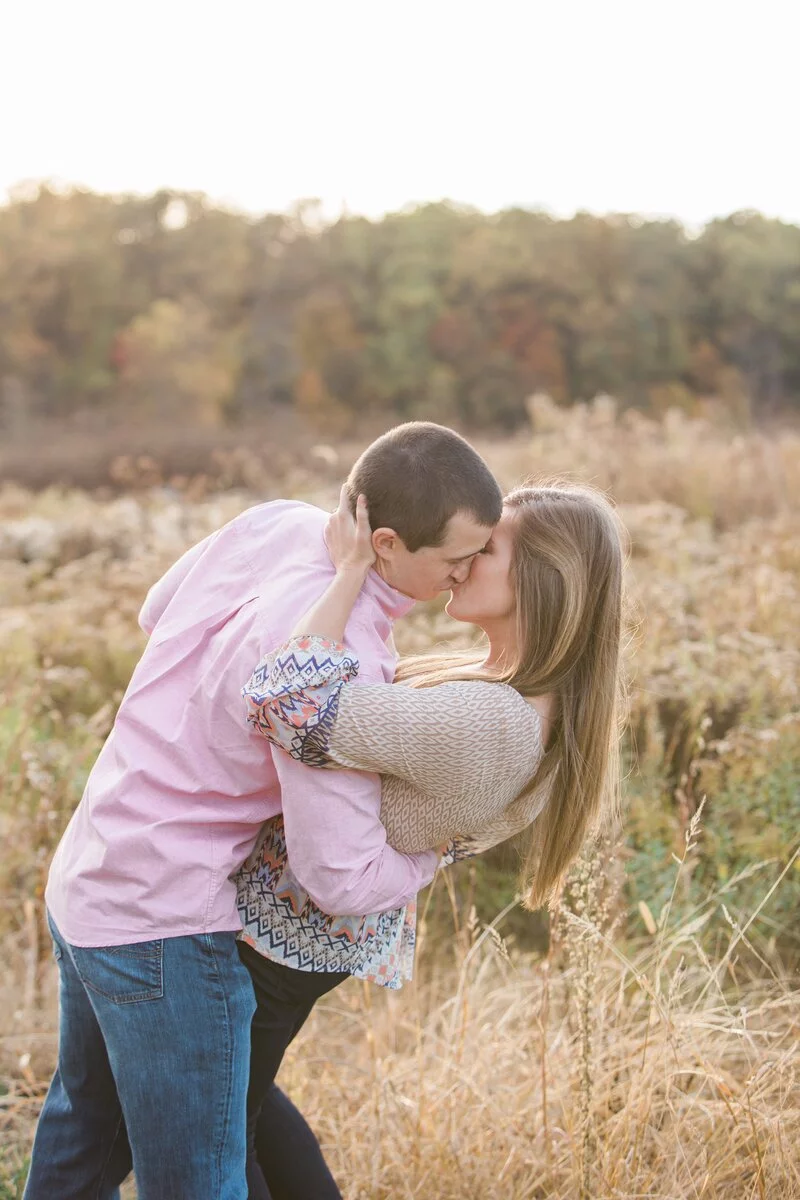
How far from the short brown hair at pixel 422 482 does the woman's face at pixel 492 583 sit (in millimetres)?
187

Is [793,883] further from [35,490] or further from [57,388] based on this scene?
[57,388]

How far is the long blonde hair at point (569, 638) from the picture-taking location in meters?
1.81

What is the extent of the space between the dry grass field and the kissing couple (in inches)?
15.6

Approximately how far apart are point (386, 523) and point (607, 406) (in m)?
8.57

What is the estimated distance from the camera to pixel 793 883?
10.5 feet

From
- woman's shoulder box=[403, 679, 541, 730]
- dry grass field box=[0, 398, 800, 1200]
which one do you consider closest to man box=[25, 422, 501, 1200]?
woman's shoulder box=[403, 679, 541, 730]

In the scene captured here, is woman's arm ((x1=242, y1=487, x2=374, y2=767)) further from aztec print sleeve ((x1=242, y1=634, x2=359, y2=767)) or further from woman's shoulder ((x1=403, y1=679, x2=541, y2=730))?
woman's shoulder ((x1=403, y1=679, x2=541, y2=730))

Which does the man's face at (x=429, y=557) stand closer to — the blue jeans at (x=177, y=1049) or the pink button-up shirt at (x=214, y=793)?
the pink button-up shirt at (x=214, y=793)

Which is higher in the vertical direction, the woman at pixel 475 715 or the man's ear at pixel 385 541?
the man's ear at pixel 385 541

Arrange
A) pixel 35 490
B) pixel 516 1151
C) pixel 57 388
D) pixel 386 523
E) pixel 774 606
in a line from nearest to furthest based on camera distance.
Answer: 1. pixel 386 523
2. pixel 516 1151
3. pixel 774 606
4. pixel 35 490
5. pixel 57 388

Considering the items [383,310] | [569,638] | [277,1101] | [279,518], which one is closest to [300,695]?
[279,518]

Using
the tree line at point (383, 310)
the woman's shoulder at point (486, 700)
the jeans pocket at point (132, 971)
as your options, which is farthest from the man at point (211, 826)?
the tree line at point (383, 310)

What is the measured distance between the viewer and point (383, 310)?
119 ft

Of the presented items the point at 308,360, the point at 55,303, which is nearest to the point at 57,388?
the point at 55,303
